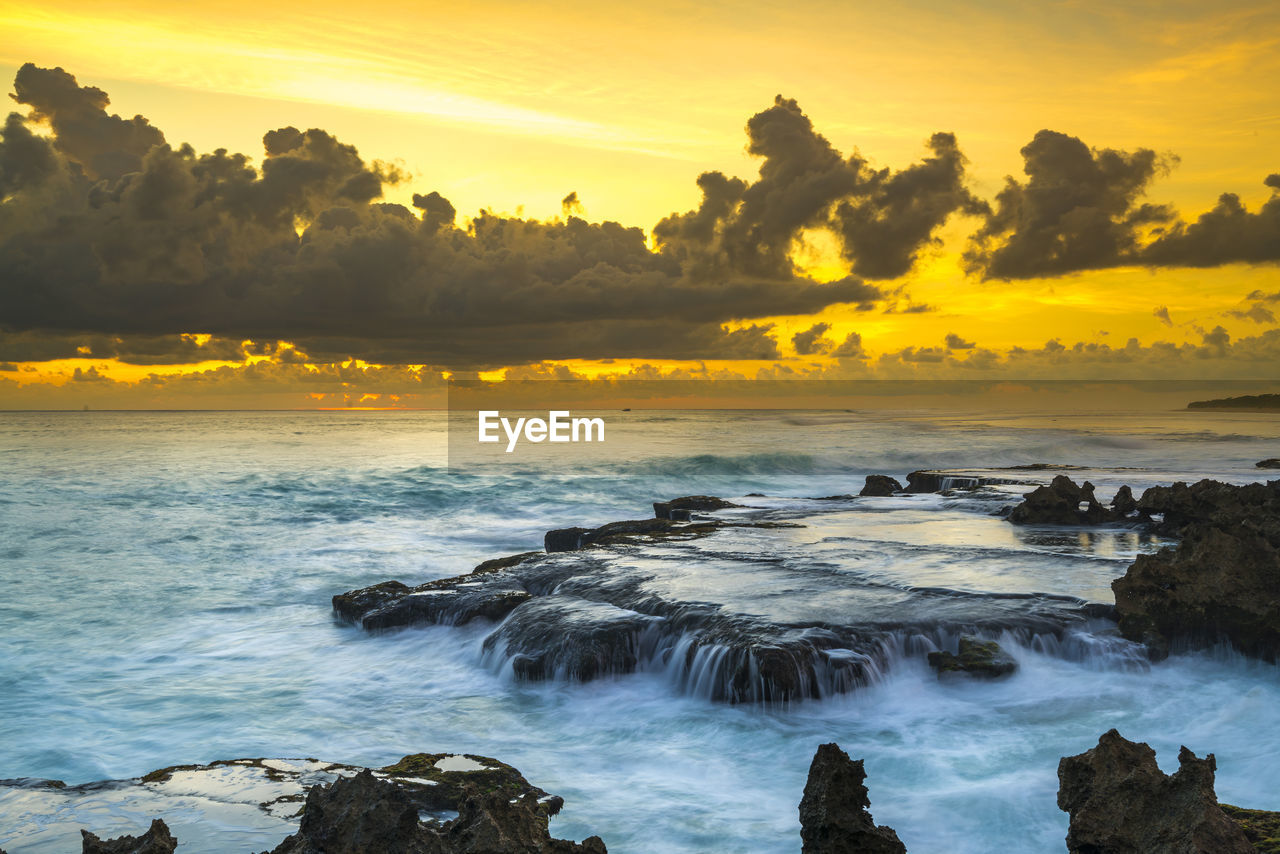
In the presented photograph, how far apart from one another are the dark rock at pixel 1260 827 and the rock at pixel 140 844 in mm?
5220

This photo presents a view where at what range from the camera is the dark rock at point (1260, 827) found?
4.41 m

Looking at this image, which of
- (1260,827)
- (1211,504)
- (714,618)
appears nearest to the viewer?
(1260,827)

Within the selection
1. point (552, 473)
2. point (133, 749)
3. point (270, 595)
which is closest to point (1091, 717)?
point (133, 749)

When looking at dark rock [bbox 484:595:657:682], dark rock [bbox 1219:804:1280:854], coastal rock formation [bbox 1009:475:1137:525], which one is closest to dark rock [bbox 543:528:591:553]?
dark rock [bbox 484:595:657:682]

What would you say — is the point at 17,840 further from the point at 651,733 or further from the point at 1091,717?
the point at 1091,717

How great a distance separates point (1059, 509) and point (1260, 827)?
14106 millimetres

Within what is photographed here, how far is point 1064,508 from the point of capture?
17.7m

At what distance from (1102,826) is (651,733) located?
461 cm

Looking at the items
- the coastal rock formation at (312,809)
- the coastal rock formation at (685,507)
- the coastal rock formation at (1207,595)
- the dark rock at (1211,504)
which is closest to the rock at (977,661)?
the coastal rock formation at (1207,595)

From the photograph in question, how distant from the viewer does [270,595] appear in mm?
16703

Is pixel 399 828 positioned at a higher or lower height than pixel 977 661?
higher

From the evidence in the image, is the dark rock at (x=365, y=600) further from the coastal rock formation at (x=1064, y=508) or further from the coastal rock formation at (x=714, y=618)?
the coastal rock formation at (x=1064, y=508)

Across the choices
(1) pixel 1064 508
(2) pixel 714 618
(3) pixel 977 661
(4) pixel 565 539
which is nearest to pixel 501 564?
(4) pixel 565 539

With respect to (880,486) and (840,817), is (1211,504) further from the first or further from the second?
(840,817)
